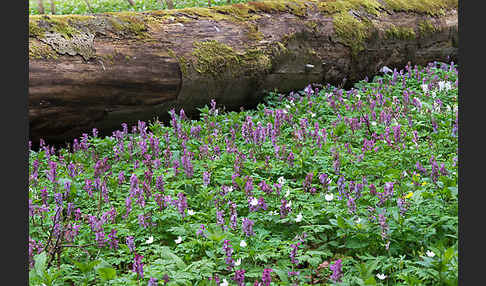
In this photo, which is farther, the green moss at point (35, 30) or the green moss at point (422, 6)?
the green moss at point (422, 6)

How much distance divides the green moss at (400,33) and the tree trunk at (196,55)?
2 cm

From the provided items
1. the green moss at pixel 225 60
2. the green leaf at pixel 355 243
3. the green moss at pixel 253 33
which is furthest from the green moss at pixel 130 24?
the green leaf at pixel 355 243

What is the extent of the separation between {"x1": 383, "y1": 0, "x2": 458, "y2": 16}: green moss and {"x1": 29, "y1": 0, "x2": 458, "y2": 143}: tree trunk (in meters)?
0.08

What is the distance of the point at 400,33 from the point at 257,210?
7429 mm

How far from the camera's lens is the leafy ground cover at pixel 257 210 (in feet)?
10.5

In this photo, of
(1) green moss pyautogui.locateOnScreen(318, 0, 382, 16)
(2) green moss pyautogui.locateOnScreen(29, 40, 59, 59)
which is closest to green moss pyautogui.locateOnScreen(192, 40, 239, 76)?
(2) green moss pyautogui.locateOnScreen(29, 40, 59, 59)

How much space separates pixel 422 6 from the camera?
421 inches

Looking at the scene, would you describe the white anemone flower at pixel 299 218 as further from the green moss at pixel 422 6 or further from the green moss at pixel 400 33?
the green moss at pixel 422 6

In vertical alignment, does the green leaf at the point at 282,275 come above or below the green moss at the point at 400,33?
below

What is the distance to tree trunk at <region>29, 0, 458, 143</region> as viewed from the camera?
6535 millimetres

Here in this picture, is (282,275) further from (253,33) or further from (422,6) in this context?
(422,6)

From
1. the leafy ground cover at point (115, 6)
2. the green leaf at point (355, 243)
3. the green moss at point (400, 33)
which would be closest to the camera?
the green leaf at point (355, 243)

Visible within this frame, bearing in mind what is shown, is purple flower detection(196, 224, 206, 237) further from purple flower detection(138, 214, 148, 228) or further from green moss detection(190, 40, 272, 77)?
green moss detection(190, 40, 272, 77)

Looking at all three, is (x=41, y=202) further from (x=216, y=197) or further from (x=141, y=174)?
(x=216, y=197)
